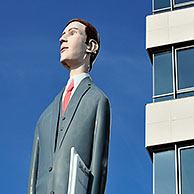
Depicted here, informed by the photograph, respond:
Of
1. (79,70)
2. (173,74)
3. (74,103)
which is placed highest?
(173,74)

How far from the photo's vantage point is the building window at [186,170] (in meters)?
16.8

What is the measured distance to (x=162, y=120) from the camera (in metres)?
18.0

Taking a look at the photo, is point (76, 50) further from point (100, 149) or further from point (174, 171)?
point (174, 171)

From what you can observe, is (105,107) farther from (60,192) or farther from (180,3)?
(180,3)

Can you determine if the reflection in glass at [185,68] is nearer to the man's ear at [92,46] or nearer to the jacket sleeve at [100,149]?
the man's ear at [92,46]

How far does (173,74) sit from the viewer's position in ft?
64.0

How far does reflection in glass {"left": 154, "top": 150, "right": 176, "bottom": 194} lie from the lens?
17078 mm

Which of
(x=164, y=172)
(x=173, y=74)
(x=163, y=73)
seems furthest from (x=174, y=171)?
(x=163, y=73)

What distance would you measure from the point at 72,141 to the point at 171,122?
405 inches

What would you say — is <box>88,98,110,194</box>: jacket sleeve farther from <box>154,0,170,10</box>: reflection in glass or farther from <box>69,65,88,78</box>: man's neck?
<box>154,0,170,10</box>: reflection in glass

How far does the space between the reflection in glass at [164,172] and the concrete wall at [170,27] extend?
3967 millimetres

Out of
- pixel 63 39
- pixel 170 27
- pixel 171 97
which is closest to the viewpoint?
pixel 63 39

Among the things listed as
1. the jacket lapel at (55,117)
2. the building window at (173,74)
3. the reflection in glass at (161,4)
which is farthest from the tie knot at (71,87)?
the reflection in glass at (161,4)

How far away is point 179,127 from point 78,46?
938 cm
